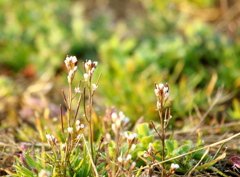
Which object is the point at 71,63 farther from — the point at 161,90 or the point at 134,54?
the point at 134,54

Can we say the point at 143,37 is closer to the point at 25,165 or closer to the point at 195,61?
the point at 195,61

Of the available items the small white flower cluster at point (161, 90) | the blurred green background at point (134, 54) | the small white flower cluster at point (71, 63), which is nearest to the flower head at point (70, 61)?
the small white flower cluster at point (71, 63)

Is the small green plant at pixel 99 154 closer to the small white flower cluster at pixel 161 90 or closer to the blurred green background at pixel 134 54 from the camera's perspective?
the small white flower cluster at pixel 161 90

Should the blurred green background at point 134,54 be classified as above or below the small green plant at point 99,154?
above

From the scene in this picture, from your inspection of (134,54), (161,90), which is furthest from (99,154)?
(134,54)

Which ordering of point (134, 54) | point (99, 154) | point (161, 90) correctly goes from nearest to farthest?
point (161, 90) → point (99, 154) → point (134, 54)

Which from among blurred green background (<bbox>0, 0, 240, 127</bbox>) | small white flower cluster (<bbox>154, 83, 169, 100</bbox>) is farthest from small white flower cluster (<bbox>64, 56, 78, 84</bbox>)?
blurred green background (<bbox>0, 0, 240, 127</bbox>)

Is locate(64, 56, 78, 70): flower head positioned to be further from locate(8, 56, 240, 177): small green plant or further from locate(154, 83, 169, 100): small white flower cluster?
locate(154, 83, 169, 100): small white flower cluster

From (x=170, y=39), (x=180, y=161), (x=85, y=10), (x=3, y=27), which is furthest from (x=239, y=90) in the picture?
(x=85, y=10)
